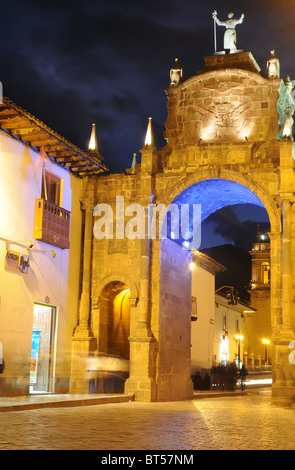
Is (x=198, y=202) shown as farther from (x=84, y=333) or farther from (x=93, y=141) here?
(x=84, y=333)

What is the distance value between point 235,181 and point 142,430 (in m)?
11.6

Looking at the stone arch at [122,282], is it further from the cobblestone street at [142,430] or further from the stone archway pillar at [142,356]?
the cobblestone street at [142,430]

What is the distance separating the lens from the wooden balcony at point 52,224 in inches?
725

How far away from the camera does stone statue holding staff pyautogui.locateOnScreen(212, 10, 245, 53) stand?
71.5 ft

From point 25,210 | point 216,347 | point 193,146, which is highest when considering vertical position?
point 193,146

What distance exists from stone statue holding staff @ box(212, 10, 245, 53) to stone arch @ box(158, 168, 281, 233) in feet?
15.2

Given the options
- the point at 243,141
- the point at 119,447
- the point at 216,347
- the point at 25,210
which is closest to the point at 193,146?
the point at 243,141

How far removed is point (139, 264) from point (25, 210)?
4.40 metres

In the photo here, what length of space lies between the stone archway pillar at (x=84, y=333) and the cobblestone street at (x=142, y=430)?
5821mm

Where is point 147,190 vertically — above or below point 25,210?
above

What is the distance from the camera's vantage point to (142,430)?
10.1m
